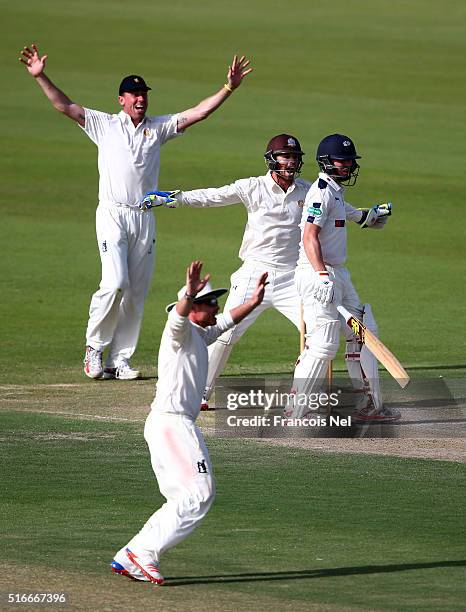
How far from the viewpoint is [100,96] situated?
1212 inches

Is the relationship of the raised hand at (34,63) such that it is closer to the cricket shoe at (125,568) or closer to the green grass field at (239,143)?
the green grass field at (239,143)

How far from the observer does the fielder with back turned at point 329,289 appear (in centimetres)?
1099

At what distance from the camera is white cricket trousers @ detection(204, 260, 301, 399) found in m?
11.8

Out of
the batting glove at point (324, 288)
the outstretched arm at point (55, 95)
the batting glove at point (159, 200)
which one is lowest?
the batting glove at point (324, 288)

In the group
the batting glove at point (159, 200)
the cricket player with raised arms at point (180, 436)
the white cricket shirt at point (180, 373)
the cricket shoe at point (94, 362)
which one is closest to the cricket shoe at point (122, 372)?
the cricket shoe at point (94, 362)

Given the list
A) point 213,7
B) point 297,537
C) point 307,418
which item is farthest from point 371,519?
point 213,7

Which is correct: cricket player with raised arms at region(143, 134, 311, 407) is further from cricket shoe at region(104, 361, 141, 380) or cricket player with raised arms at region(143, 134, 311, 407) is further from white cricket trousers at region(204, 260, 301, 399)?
cricket shoe at region(104, 361, 141, 380)

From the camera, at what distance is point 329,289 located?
10867 millimetres

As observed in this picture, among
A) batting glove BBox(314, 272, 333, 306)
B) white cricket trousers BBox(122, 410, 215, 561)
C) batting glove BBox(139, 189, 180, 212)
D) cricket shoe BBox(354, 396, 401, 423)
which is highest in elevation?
batting glove BBox(139, 189, 180, 212)

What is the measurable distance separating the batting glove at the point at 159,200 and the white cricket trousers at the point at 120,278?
48cm

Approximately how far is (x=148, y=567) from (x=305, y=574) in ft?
2.54

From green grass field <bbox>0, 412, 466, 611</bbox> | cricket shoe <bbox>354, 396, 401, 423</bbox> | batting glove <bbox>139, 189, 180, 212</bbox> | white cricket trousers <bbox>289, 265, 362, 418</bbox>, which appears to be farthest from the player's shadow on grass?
batting glove <bbox>139, 189, 180, 212</bbox>

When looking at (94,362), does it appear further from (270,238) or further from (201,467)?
(201,467)

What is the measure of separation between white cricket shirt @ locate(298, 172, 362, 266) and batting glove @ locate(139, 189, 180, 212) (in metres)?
1.39
